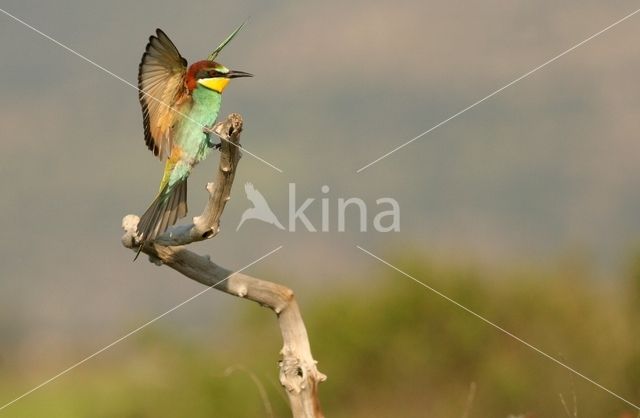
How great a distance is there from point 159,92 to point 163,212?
0.54 meters

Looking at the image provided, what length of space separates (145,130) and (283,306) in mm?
1019

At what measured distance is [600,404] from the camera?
348 inches

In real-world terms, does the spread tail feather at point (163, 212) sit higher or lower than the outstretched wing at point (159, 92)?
lower

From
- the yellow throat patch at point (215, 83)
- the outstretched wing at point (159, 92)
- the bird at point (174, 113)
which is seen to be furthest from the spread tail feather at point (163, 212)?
the yellow throat patch at point (215, 83)

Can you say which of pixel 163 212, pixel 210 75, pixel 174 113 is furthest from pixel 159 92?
pixel 163 212

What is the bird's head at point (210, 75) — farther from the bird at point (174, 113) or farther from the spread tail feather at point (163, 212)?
the spread tail feather at point (163, 212)

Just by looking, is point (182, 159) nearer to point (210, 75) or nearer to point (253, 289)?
point (210, 75)

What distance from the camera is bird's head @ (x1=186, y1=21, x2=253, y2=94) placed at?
13.4 ft

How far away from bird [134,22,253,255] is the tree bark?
115 mm

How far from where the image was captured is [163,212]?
13.8 ft

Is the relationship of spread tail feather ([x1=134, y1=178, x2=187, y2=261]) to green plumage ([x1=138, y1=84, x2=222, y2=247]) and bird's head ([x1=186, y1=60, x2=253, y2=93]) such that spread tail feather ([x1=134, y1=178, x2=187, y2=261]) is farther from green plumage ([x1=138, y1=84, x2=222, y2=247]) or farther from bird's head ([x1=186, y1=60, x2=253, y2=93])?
bird's head ([x1=186, y1=60, x2=253, y2=93])

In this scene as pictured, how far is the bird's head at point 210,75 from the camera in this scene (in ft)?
13.4

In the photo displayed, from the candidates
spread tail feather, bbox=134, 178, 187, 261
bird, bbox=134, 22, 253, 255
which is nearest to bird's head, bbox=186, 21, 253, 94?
bird, bbox=134, 22, 253, 255

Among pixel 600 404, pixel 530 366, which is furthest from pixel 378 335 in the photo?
pixel 600 404
